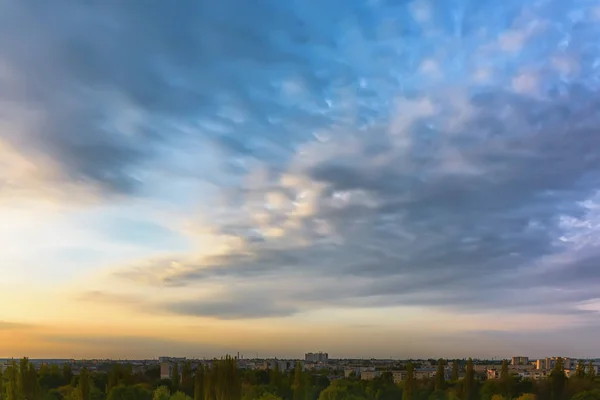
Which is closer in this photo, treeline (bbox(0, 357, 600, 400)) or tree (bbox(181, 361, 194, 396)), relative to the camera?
treeline (bbox(0, 357, 600, 400))

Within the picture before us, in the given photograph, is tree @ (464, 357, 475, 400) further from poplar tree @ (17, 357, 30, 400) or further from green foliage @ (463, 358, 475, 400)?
poplar tree @ (17, 357, 30, 400)

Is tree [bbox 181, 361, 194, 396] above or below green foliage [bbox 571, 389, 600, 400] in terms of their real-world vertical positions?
below

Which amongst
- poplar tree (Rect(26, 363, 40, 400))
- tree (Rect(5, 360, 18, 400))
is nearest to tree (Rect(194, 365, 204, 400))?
poplar tree (Rect(26, 363, 40, 400))

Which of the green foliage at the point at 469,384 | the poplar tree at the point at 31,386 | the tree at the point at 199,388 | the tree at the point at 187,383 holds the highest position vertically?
the poplar tree at the point at 31,386

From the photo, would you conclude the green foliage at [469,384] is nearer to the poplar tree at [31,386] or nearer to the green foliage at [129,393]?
the green foliage at [129,393]

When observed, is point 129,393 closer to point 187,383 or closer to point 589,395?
point 187,383

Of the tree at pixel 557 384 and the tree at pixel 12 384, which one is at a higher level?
the tree at pixel 12 384

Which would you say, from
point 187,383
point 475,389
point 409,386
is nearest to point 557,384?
point 475,389

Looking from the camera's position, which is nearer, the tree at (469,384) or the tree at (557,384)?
the tree at (469,384)

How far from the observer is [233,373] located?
132ft

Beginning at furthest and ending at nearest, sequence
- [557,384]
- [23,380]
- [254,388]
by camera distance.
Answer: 1. [557,384]
2. [254,388]
3. [23,380]

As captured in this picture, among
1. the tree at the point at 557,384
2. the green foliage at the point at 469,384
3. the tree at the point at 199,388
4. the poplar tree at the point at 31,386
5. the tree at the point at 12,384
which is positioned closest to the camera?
the tree at the point at 12,384

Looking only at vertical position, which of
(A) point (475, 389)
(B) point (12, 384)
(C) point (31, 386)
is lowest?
(A) point (475, 389)

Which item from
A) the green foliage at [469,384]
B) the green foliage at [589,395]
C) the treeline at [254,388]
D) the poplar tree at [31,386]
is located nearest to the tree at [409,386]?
the treeline at [254,388]
